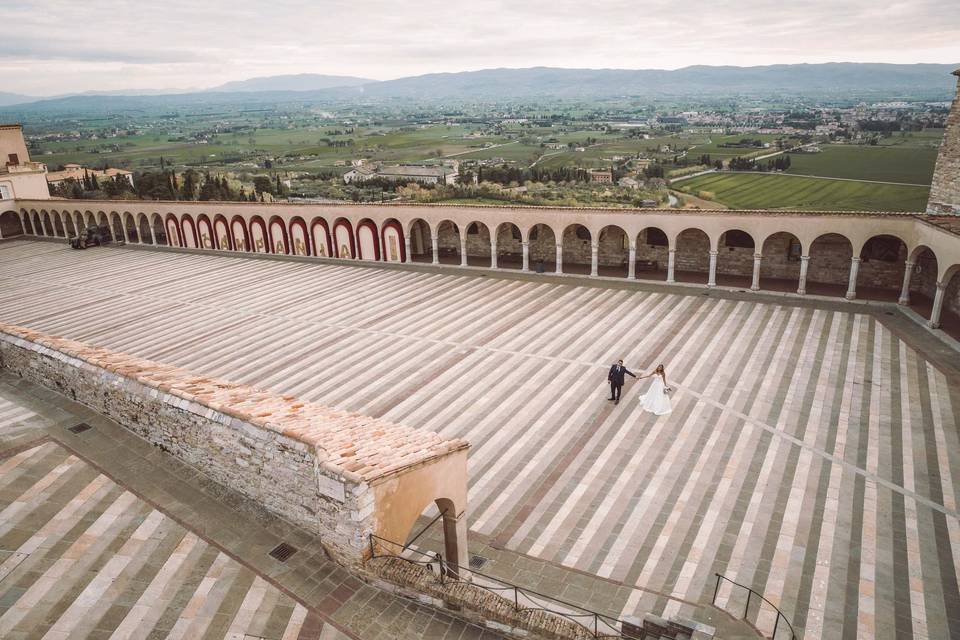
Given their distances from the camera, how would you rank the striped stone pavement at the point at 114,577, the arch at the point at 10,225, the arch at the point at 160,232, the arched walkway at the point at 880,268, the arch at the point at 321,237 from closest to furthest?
the striped stone pavement at the point at 114,577, the arched walkway at the point at 880,268, the arch at the point at 321,237, the arch at the point at 160,232, the arch at the point at 10,225

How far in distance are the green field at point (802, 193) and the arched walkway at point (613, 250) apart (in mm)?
15152

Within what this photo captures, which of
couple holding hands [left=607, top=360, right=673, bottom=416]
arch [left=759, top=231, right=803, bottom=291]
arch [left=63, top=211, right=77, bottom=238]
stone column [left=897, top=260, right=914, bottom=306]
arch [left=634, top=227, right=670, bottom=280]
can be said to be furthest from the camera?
arch [left=63, top=211, right=77, bottom=238]

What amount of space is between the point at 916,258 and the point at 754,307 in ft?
19.5

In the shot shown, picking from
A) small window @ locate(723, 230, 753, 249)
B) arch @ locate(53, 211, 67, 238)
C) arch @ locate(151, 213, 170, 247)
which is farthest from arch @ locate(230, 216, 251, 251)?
small window @ locate(723, 230, 753, 249)

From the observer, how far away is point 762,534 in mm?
10172

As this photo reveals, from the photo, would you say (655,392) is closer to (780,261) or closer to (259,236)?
Answer: (780,261)

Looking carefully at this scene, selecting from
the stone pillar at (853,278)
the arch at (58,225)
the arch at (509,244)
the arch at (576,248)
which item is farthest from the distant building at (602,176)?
the arch at (58,225)

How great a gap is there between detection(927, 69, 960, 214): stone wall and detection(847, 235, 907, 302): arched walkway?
182 centimetres

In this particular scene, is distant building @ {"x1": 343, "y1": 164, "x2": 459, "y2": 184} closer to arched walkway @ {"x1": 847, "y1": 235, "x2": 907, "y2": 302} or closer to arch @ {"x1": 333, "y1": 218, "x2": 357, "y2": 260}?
arch @ {"x1": 333, "y1": 218, "x2": 357, "y2": 260}

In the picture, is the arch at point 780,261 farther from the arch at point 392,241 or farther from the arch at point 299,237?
the arch at point 299,237

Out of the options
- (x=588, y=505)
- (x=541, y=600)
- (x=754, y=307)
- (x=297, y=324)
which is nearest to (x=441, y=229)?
(x=297, y=324)

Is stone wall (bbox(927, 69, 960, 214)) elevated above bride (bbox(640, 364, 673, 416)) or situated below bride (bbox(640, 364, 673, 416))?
above

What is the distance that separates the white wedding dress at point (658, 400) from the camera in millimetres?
14328

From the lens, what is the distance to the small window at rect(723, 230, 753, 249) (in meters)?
25.1
